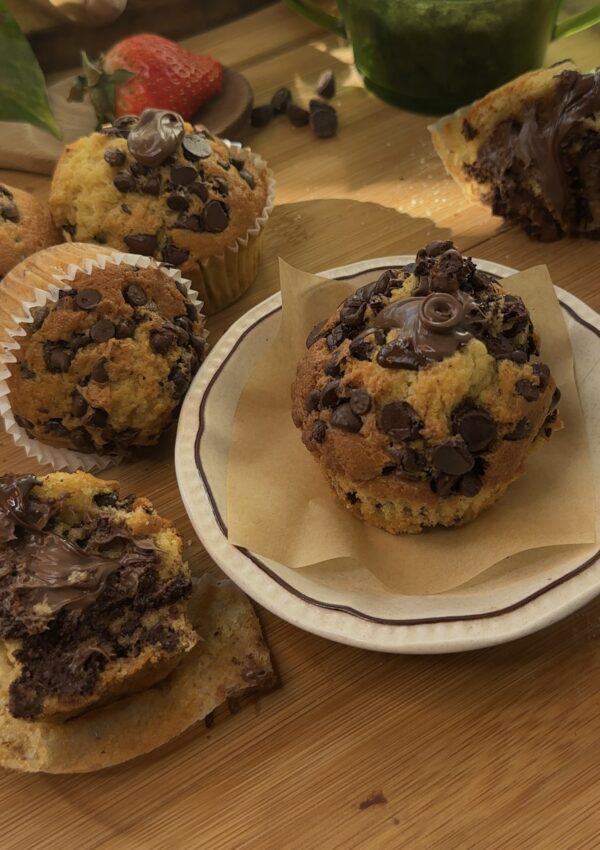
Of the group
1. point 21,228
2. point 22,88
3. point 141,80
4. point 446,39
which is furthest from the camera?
point 22,88

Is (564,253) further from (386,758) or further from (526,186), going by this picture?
(386,758)

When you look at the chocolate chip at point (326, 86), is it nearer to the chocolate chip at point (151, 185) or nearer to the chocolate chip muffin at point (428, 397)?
the chocolate chip at point (151, 185)

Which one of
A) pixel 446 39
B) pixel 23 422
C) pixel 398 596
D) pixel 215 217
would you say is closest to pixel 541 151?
pixel 446 39

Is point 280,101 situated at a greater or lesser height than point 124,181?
lesser

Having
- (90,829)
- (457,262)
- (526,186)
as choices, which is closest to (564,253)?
(526,186)

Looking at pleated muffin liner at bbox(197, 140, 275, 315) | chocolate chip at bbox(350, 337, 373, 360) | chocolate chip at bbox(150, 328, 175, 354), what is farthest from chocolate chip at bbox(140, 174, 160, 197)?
chocolate chip at bbox(350, 337, 373, 360)

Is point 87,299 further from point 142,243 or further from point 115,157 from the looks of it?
point 115,157
